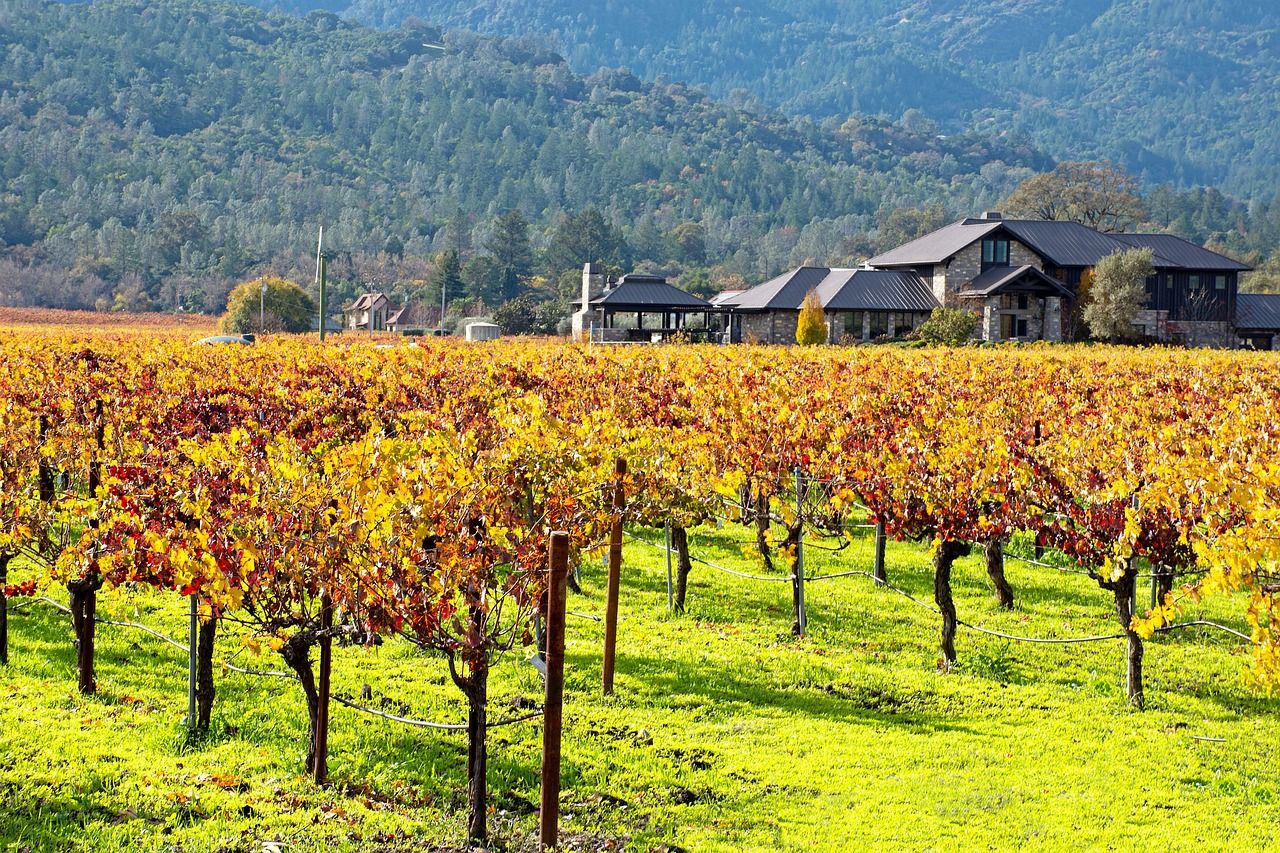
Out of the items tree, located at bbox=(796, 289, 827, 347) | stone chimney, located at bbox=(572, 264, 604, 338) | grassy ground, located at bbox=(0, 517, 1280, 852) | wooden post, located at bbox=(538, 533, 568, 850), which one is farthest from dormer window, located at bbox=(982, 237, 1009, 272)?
wooden post, located at bbox=(538, 533, 568, 850)

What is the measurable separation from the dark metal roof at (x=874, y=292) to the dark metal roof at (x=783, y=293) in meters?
Answer: 0.70

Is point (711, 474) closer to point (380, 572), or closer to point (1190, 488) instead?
point (1190, 488)

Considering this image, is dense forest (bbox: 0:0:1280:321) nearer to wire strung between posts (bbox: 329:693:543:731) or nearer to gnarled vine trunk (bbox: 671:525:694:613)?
gnarled vine trunk (bbox: 671:525:694:613)

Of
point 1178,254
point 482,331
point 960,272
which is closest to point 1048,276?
point 960,272

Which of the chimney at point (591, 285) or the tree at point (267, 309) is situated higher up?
the chimney at point (591, 285)

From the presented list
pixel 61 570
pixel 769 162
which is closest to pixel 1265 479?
pixel 61 570

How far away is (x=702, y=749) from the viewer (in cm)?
845

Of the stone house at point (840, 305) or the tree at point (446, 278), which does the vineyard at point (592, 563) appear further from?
the tree at point (446, 278)

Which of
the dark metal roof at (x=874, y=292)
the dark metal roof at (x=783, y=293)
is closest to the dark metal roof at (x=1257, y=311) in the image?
the dark metal roof at (x=874, y=292)

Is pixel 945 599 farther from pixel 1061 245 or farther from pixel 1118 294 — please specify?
pixel 1061 245

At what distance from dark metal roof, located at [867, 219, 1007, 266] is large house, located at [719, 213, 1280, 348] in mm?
85

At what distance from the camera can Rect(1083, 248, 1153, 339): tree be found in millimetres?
56625

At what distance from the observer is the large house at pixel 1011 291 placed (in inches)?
2303

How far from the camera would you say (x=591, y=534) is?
33.2ft
